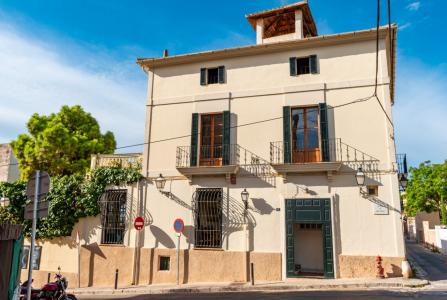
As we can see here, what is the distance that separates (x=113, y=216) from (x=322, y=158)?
892 centimetres

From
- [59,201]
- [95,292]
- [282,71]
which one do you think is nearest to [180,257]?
[95,292]

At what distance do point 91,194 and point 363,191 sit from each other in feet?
36.0

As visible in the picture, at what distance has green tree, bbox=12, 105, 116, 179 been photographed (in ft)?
69.7

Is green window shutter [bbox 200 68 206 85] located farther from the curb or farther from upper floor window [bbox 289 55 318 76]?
the curb

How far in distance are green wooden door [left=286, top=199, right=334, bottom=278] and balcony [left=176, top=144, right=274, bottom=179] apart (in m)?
1.57

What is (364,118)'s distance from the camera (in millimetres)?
12570

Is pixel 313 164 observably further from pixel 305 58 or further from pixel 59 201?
pixel 59 201

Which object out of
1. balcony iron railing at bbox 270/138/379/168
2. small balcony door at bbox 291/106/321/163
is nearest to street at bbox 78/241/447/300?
balcony iron railing at bbox 270/138/379/168

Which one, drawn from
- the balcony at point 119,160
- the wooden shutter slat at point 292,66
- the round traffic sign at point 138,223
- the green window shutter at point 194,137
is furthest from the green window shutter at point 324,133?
the balcony at point 119,160

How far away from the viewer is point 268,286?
11.3 meters

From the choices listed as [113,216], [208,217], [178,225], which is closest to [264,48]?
[208,217]

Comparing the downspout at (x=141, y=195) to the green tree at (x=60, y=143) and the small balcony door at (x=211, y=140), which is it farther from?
the green tree at (x=60, y=143)

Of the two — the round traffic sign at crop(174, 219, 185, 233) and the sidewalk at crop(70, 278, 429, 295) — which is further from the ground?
the round traffic sign at crop(174, 219, 185, 233)

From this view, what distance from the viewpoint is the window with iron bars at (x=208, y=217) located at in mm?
13320
